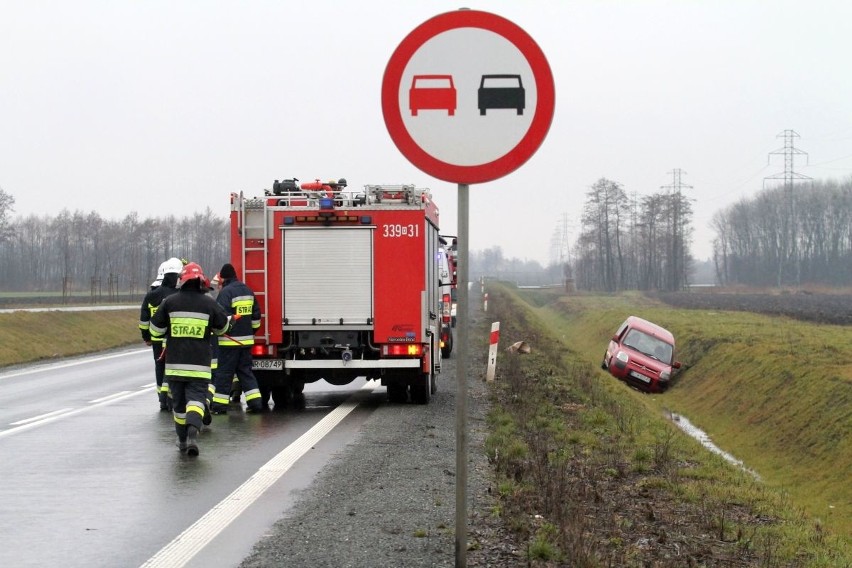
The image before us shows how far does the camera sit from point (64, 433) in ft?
38.4

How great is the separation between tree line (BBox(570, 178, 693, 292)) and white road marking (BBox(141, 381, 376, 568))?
94.5 m

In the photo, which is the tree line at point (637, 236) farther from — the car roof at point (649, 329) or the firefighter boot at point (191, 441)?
the firefighter boot at point (191, 441)

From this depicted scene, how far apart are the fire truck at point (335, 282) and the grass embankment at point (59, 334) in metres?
13.5

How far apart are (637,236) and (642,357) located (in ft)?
331

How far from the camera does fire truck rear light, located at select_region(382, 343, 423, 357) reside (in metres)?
13.8

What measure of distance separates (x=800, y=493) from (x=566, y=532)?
10989 mm

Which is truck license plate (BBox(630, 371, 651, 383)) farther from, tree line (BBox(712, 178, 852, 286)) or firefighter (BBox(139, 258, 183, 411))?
tree line (BBox(712, 178, 852, 286))

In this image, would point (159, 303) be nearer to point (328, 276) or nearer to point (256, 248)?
point (256, 248)

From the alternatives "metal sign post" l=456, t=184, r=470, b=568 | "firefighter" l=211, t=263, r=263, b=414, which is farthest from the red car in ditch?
"metal sign post" l=456, t=184, r=470, b=568

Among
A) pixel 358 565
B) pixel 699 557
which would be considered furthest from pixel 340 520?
pixel 699 557

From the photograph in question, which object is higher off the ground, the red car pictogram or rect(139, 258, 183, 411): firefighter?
the red car pictogram

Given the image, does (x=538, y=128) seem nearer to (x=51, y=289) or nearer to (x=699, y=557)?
(x=699, y=557)

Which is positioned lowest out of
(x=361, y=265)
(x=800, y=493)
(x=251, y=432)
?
(x=800, y=493)

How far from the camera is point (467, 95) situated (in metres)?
4.55
